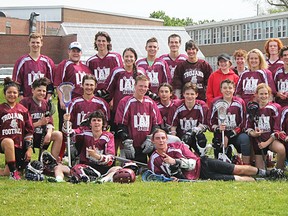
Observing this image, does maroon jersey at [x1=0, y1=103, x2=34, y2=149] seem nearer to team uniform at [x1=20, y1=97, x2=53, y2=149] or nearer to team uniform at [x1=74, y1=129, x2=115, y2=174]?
team uniform at [x1=20, y1=97, x2=53, y2=149]

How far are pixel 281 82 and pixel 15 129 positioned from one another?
172 inches

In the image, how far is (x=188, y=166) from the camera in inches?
294

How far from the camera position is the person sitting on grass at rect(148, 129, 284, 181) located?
745 cm

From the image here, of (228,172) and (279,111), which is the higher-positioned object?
(279,111)

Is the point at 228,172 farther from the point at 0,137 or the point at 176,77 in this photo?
the point at 0,137

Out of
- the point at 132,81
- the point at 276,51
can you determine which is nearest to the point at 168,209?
the point at 132,81

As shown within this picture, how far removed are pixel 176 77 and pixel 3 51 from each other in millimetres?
39272

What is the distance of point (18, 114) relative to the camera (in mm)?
7949

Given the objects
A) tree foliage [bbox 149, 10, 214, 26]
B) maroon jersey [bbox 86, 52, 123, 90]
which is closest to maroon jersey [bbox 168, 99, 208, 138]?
maroon jersey [bbox 86, 52, 123, 90]

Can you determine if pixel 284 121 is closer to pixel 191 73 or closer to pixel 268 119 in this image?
pixel 268 119

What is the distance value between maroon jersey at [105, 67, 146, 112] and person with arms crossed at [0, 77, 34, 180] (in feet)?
5.35

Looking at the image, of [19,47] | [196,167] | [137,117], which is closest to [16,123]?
[137,117]

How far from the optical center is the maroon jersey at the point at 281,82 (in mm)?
8750

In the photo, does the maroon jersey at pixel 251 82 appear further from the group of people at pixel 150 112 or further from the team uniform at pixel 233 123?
the team uniform at pixel 233 123
